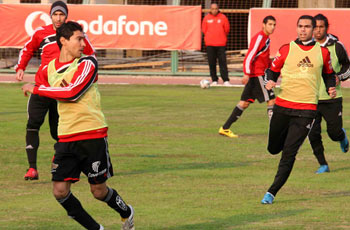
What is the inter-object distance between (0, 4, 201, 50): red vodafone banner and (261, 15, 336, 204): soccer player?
17.3 meters

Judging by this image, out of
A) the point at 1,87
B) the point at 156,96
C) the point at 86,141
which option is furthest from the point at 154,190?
the point at 1,87

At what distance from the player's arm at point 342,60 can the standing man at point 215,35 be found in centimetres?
1419

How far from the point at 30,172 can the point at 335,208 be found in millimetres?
3802

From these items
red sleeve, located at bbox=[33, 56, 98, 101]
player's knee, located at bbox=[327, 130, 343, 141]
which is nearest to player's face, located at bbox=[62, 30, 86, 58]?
red sleeve, located at bbox=[33, 56, 98, 101]

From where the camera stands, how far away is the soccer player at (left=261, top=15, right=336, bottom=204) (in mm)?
9422

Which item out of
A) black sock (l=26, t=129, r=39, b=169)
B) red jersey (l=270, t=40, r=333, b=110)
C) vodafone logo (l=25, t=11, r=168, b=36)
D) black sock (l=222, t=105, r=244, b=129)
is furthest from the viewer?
vodafone logo (l=25, t=11, r=168, b=36)

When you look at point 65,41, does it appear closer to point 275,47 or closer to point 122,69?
point 275,47

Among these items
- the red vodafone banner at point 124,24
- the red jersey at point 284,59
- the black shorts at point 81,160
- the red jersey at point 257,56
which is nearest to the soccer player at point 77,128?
the black shorts at point 81,160

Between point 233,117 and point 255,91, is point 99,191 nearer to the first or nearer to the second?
point 233,117

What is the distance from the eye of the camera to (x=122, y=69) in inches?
1139

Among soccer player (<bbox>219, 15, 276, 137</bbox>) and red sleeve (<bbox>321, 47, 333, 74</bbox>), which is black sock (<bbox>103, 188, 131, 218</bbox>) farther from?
soccer player (<bbox>219, 15, 276, 137</bbox>)

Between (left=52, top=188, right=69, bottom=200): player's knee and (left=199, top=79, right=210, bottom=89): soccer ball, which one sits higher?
(left=52, top=188, right=69, bottom=200): player's knee

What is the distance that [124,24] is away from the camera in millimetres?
27344

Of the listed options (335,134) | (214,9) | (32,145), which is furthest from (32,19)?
(335,134)
